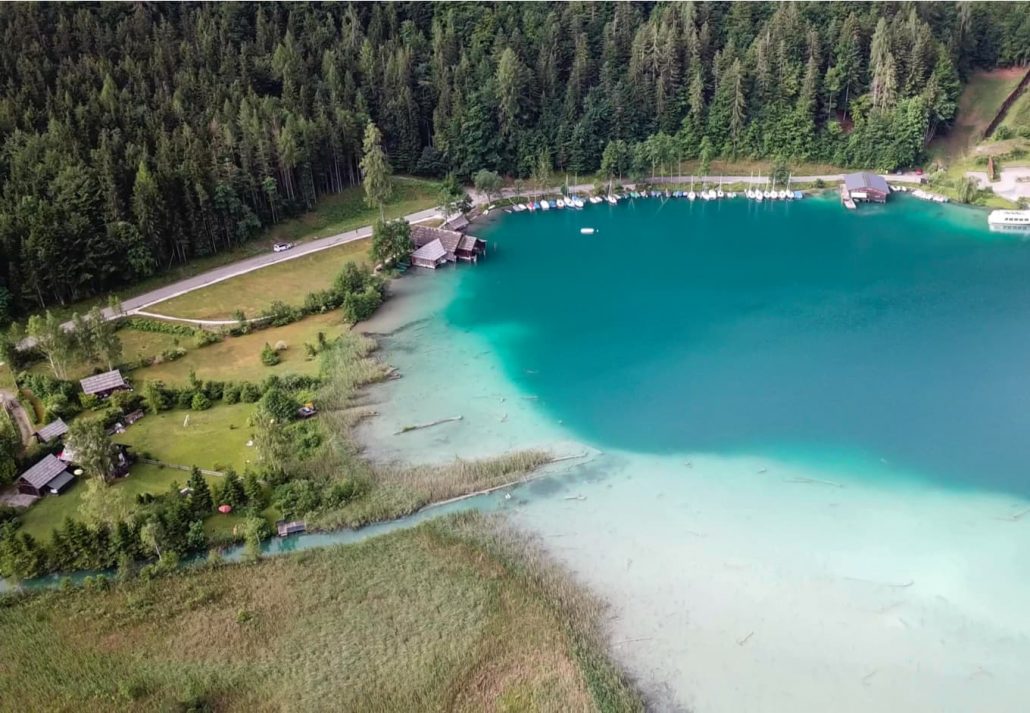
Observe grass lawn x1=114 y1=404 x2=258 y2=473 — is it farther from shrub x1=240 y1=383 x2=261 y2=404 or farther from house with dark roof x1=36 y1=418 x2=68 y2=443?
house with dark roof x1=36 y1=418 x2=68 y2=443

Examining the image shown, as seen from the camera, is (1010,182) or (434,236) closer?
(434,236)

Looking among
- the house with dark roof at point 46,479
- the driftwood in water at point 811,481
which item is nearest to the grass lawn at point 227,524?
the house with dark roof at point 46,479

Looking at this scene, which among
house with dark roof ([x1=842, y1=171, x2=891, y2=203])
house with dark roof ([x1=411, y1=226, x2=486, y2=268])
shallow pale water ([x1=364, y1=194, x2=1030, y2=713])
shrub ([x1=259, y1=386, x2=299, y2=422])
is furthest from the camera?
house with dark roof ([x1=842, y1=171, x2=891, y2=203])

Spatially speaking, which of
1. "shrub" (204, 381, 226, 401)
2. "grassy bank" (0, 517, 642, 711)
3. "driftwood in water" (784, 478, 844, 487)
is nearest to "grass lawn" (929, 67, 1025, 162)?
"driftwood in water" (784, 478, 844, 487)

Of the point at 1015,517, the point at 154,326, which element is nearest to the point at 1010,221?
the point at 1015,517

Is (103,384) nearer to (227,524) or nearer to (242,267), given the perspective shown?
(227,524)

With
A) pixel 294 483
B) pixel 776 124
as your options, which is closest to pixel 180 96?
pixel 294 483
